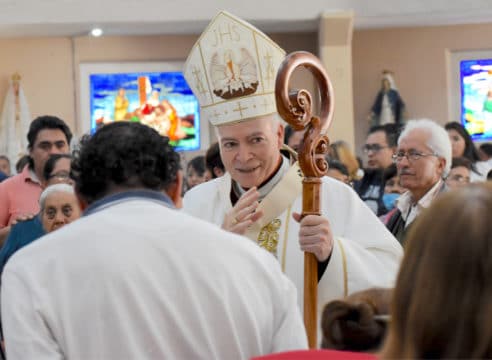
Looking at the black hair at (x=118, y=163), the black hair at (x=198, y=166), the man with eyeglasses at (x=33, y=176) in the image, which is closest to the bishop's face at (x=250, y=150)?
the black hair at (x=118, y=163)

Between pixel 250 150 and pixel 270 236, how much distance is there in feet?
1.25

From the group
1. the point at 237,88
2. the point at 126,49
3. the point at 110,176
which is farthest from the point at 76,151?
the point at 126,49

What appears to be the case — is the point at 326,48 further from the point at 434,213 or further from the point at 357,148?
the point at 434,213

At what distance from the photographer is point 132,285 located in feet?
8.02

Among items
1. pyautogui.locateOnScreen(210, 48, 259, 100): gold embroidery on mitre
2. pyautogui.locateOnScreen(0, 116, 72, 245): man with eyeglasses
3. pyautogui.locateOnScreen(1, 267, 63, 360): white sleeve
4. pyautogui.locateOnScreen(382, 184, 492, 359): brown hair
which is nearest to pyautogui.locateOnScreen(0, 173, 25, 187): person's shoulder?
pyautogui.locateOnScreen(0, 116, 72, 245): man with eyeglasses

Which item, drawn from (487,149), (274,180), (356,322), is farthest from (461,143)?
(356,322)

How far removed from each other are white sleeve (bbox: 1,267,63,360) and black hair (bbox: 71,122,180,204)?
0.30 meters

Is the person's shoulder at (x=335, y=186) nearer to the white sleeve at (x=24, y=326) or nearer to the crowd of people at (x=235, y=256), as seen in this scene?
the crowd of people at (x=235, y=256)

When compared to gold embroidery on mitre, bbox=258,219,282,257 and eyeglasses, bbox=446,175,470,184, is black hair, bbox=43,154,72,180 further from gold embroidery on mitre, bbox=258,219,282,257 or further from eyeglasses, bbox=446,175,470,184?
eyeglasses, bbox=446,175,470,184

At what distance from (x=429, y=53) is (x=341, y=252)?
36.4 feet

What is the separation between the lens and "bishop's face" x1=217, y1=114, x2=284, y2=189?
414cm

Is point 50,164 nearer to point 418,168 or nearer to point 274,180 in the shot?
point 274,180

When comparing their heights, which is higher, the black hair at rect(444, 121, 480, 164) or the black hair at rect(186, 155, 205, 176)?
the black hair at rect(444, 121, 480, 164)

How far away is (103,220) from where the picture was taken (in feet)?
8.23
